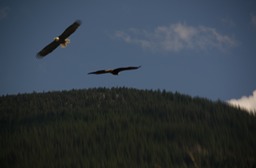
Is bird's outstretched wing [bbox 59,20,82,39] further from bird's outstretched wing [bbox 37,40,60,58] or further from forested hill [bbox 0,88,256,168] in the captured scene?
forested hill [bbox 0,88,256,168]

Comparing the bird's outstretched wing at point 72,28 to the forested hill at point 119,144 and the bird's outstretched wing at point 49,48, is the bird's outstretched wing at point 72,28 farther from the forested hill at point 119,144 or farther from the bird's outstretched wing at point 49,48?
the forested hill at point 119,144

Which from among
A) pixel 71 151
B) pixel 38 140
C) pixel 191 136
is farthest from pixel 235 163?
pixel 38 140

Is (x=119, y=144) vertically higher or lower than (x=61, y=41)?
higher

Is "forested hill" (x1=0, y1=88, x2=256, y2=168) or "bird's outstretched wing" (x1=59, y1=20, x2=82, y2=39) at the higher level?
"forested hill" (x1=0, y1=88, x2=256, y2=168)

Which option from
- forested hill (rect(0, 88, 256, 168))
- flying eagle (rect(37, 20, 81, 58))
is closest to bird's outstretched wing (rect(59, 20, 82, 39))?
flying eagle (rect(37, 20, 81, 58))

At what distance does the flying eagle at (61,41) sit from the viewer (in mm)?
22000

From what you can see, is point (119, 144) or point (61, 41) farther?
point (119, 144)

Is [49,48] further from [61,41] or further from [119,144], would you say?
[119,144]

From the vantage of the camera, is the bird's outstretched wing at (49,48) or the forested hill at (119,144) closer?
the bird's outstretched wing at (49,48)

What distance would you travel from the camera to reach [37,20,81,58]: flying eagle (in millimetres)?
22000

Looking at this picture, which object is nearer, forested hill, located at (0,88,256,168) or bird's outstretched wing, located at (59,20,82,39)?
bird's outstretched wing, located at (59,20,82,39)

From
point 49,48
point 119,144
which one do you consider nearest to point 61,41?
point 49,48

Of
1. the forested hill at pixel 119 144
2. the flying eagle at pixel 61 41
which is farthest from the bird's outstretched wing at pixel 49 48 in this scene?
the forested hill at pixel 119 144

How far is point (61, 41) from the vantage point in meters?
23.7
